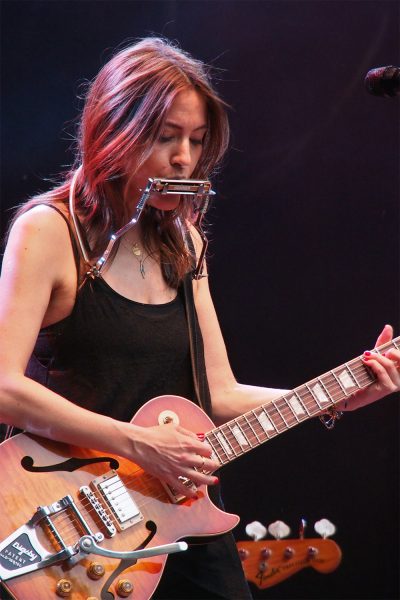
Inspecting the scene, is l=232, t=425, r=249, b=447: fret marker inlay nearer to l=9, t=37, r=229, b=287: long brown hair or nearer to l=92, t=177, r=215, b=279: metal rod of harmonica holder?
l=9, t=37, r=229, b=287: long brown hair

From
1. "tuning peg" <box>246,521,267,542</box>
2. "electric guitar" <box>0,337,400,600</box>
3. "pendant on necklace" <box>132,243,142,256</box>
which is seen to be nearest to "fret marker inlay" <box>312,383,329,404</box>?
"electric guitar" <box>0,337,400,600</box>

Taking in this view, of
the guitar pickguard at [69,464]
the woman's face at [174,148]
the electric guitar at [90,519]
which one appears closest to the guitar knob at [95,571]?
the electric guitar at [90,519]

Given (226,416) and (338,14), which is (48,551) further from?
(338,14)

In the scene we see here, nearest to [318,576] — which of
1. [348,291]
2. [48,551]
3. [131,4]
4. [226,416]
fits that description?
[348,291]

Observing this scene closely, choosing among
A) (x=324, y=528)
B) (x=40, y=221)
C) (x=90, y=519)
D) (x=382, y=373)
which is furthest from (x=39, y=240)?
(x=324, y=528)

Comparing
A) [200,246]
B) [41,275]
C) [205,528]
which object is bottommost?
[205,528]

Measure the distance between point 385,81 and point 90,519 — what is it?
1.34 meters

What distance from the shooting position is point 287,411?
8.85 ft

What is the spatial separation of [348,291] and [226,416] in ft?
4.97

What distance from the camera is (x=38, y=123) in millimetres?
3537

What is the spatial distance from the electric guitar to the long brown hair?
543 mm

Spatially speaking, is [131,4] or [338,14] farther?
[338,14]

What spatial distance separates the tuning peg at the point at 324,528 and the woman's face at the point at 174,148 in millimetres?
2054

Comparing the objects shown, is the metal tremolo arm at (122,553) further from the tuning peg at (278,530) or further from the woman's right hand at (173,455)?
the tuning peg at (278,530)
